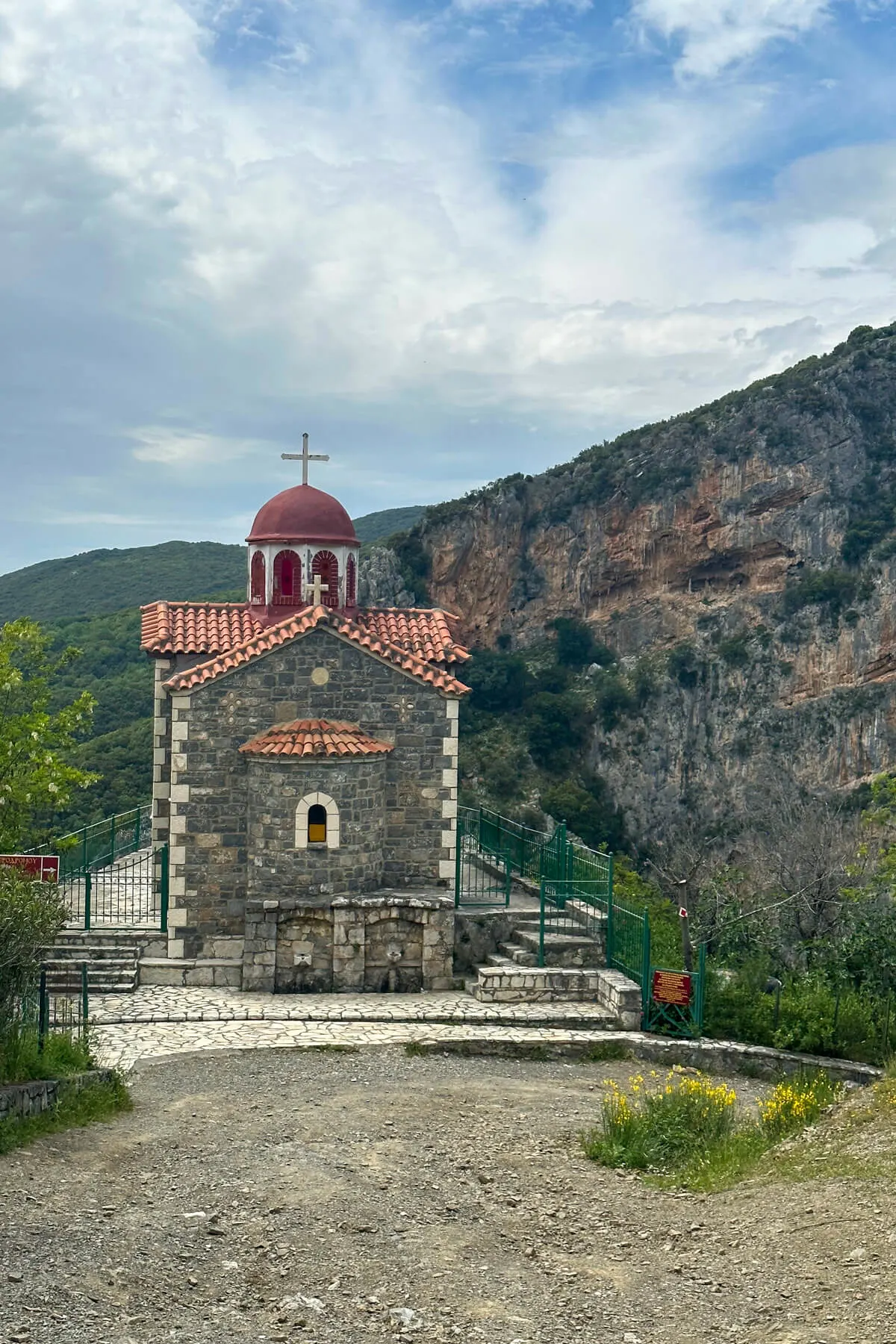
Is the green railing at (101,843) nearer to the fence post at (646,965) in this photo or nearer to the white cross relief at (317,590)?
the white cross relief at (317,590)

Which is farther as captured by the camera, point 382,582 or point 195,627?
point 382,582

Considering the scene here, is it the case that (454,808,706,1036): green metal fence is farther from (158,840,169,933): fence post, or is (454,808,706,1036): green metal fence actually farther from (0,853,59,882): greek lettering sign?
(0,853,59,882): greek lettering sign

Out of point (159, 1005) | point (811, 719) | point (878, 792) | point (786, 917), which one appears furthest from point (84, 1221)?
point (811, 719)

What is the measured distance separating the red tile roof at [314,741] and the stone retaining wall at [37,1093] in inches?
244

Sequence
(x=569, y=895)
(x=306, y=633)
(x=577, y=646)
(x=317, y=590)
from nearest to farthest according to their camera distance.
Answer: (x=306, y=633) → (x=569, y=895) → (x=317, y=590) → (x=577, y=646)

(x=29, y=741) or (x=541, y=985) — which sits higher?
(x=29, y=741)

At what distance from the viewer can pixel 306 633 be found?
58.7 feet

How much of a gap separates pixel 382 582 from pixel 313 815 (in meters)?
50.9

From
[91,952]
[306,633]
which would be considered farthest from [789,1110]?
[91,952]

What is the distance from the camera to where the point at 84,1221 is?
8.26 meters

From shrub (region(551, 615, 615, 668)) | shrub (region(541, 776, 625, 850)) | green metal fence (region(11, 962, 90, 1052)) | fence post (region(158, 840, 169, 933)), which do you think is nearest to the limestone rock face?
shrub (region(551, 615, 615, 668))

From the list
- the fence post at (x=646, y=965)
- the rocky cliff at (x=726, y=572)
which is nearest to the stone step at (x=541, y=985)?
the fence post at (x=646, y=965)

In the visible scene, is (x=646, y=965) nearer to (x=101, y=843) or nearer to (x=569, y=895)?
(x=569, y=895)

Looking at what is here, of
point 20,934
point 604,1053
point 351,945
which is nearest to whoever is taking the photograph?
point 20,934
